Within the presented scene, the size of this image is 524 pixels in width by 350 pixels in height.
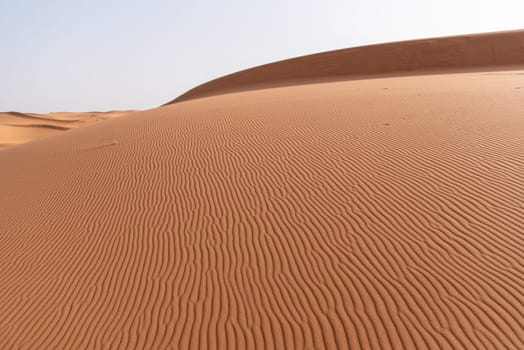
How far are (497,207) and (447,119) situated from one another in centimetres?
528

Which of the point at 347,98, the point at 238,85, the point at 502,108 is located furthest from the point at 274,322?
the point at 238,85

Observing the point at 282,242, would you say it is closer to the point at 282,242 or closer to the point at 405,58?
the point at 282,242

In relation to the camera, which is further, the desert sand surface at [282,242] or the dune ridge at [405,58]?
the dune ridge at [405,58]

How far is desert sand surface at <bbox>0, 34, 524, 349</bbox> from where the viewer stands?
4.77 m

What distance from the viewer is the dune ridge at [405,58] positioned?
1280 inches

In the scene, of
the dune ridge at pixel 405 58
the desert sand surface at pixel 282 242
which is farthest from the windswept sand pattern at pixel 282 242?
the dune ridge at pixel 405 58

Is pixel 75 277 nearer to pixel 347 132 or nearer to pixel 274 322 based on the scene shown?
pixel 274 322

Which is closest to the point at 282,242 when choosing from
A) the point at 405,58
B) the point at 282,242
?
the point at 282,242

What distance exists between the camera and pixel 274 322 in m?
4.83

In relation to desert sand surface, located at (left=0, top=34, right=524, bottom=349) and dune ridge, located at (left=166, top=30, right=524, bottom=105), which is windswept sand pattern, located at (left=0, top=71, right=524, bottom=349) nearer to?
desert sand surface, located at (left=0, top=34, right=524, bottom=349)

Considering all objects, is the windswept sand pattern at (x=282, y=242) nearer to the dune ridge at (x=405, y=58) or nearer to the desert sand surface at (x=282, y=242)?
the desert sand surface at (x=282, y=242)

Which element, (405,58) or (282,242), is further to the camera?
(405,58)

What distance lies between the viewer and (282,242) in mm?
6324

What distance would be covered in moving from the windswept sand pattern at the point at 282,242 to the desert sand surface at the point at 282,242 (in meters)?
0.02
